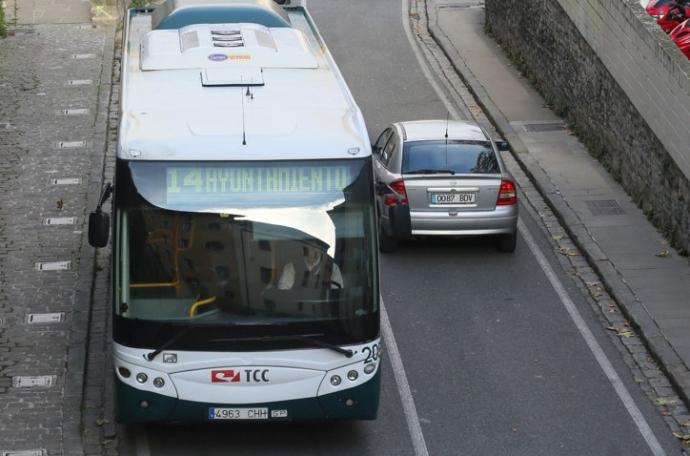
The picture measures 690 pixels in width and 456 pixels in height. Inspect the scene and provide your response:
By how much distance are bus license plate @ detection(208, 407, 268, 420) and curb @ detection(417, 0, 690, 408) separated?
494 centimetres

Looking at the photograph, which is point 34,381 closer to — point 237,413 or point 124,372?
point 124,372

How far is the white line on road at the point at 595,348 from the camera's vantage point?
13820mm

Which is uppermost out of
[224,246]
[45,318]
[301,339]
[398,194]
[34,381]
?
[224,246]

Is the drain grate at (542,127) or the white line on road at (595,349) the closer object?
A: the white line on road at (595,349)

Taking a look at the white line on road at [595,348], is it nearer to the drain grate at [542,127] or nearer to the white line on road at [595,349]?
the white line on road at [595,349]

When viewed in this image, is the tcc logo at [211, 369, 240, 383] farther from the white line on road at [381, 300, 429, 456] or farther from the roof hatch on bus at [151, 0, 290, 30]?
the roof hatch on bus at [151, 0, 290, 30]

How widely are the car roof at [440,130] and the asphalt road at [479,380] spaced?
1530 mm

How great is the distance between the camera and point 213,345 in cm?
1205

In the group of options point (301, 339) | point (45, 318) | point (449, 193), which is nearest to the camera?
point (301, 339)

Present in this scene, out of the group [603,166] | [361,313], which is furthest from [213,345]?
[603,166]

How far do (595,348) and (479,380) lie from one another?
5.96 feet

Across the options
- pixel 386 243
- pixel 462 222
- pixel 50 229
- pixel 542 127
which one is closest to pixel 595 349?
pixel 462 222

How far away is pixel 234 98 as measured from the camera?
13.2 metres

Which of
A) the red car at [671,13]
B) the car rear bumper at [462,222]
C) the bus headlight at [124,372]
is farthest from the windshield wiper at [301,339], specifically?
the red car at [671,13]
